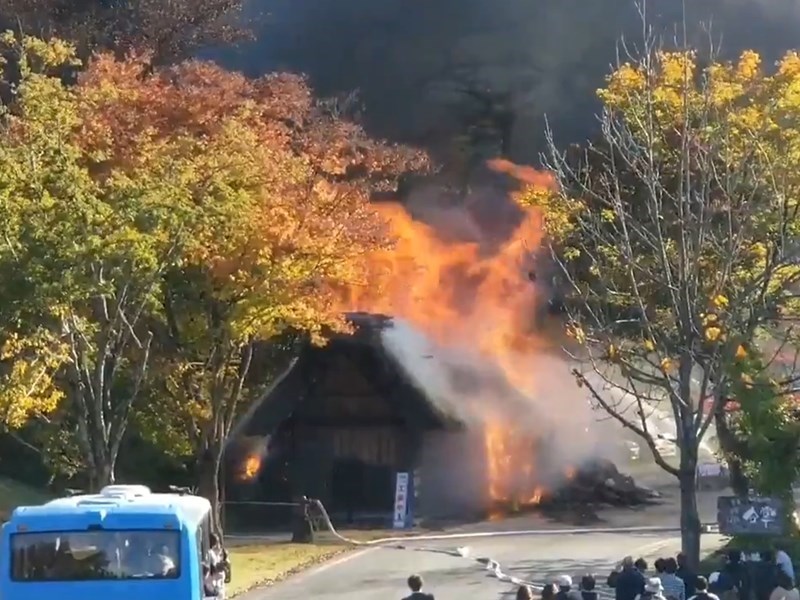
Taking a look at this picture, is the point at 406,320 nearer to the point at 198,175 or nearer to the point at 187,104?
the point at 187,104

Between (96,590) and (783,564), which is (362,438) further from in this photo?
(96,590)

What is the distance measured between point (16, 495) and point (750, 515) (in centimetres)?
2604

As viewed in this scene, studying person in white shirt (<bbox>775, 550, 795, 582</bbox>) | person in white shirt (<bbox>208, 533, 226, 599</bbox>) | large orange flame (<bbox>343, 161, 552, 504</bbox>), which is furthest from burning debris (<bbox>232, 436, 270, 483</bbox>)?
person in white shirt (<bbox>775, 550, 795, 582</bbox>)

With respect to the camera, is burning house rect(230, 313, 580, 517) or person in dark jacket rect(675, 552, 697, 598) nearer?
person in dark jacket rect(675, 552, 697, 598)

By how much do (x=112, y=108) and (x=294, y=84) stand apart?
646 centimetres

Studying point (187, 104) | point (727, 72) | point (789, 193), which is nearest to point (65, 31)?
point (187, 104)

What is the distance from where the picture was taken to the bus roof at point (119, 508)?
52.3 ft

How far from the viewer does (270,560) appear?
28.9 metres

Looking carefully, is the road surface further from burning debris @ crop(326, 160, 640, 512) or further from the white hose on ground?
burning debris @ crop(326, 160, 640, 512)

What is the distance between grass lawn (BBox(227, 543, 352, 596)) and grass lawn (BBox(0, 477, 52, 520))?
25.5 ft

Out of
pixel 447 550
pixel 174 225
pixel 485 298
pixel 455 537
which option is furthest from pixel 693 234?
pixel 485 298

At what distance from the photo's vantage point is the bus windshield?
1581 centimetres

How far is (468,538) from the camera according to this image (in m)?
34.6

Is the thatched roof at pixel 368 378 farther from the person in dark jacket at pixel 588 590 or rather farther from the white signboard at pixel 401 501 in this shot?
the person in dark jacket at pixel 588 590
